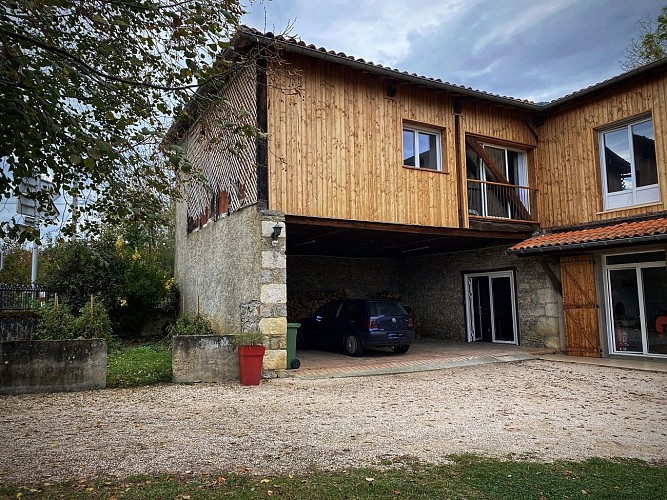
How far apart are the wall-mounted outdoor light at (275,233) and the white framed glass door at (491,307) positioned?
7561mm

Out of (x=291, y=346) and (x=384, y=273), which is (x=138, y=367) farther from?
(x=384, y=273)

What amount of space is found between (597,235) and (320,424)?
822 centimetres

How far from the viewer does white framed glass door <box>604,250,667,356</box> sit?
10.9 meters

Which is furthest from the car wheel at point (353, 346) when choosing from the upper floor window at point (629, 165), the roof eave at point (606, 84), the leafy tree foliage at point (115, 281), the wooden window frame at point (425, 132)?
the roof eave at point (606, 84)

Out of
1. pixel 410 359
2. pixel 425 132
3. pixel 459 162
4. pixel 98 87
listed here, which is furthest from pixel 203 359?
pixel 459 162

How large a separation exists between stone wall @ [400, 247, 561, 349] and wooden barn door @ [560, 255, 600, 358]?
1.52 feet

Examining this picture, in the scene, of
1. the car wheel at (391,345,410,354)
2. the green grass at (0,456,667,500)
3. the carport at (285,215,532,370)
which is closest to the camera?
the green grass at (0,456,667,500)

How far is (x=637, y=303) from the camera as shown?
1134 cm

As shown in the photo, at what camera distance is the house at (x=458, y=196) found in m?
9.57

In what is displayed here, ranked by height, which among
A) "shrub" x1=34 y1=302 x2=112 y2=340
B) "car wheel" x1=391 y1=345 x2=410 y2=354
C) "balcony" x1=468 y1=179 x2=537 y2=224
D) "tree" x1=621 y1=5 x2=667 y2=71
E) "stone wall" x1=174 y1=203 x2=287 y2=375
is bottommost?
"car wheel" x1=391 y1=345 x2=410 y2=354

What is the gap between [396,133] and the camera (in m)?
11.1

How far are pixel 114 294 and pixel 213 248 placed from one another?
548 cm

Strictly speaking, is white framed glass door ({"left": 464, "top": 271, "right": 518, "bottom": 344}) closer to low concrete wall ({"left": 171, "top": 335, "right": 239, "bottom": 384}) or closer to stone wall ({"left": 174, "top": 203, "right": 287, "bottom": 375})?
stone wall ({"left": 174, "top": 203, "right": 287, "bottom": 375})

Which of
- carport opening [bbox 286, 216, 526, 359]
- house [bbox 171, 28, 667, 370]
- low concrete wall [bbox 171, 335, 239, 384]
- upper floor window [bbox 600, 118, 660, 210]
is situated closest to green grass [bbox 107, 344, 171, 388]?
low concrete wall [bbox 171, 335, 239, 384]
